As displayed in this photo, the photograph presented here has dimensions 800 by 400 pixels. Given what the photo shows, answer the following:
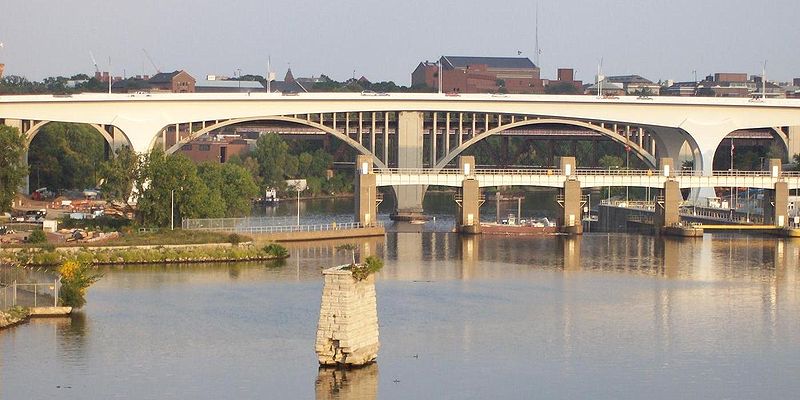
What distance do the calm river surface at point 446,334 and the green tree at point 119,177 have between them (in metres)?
12.3

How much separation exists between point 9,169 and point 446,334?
132ft

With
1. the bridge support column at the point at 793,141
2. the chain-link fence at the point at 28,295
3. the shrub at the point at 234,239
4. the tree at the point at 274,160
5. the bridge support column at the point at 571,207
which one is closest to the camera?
the chain-link fence at the point at 28,295

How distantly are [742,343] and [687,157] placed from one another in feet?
210

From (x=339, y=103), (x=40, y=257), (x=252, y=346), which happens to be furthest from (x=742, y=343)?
(x=339, y=103)

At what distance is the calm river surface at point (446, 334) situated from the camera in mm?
40781

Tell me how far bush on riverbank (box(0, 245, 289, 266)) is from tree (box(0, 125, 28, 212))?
17.7 m

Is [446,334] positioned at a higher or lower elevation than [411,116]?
lower

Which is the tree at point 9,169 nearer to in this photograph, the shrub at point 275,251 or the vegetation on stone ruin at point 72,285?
the shrub at point 275,251

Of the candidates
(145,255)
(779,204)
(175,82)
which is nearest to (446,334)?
(145,255)

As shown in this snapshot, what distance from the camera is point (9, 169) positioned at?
→ 82.3 m

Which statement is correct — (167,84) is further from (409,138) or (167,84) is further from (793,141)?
(793,141)

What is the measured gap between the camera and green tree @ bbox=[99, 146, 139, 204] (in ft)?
257

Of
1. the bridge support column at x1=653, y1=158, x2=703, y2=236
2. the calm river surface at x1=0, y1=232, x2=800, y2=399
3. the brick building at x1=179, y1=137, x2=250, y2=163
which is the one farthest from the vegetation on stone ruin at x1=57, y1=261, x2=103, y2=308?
the brick building at x1=179, y1=137, x2=250, y2=163

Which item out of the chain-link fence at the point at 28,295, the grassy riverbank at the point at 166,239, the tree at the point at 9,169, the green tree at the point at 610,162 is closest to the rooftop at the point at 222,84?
the green tree at the point at 610,162
